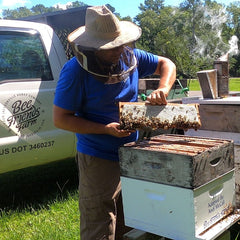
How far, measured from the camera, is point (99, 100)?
2098mm

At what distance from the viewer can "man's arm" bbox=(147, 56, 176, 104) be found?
2.00 meters

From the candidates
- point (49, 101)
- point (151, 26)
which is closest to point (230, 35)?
point (151, 26)

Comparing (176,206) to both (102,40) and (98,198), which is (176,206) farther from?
(102,40)

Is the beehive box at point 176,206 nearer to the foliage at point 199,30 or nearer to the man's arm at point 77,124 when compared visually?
the man's arm at point 77,124

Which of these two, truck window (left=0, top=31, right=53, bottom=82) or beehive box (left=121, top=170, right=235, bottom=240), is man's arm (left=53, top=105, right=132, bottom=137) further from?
truck window (left=0, top=31, right=53, bottom=82)

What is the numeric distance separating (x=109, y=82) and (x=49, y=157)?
1992 mm

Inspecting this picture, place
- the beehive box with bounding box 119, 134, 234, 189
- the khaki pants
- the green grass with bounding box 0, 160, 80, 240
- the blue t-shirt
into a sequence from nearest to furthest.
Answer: the beehive box with bounding box 119, 134, 234, 189 → the blue t-shirt → the khaki pants → the green grass with bounding box 0, 160, 80, 240

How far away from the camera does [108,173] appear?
2.18 metres

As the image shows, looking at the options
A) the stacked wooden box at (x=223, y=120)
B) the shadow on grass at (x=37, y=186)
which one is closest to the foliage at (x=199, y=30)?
the shadow on grass at (x=37, y=186)

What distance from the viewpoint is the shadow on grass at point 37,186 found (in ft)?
12.7

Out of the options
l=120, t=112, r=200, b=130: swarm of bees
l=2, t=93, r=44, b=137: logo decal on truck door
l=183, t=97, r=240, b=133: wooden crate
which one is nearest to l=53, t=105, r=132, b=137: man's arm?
l=120, t=112, r=200, b=130: swarm of bees

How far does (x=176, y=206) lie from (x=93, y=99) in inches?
30.4

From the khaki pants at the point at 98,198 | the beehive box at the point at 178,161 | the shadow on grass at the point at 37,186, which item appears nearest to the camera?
the beehive box at the point at 178,161

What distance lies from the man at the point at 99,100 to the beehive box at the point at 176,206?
211 mm
